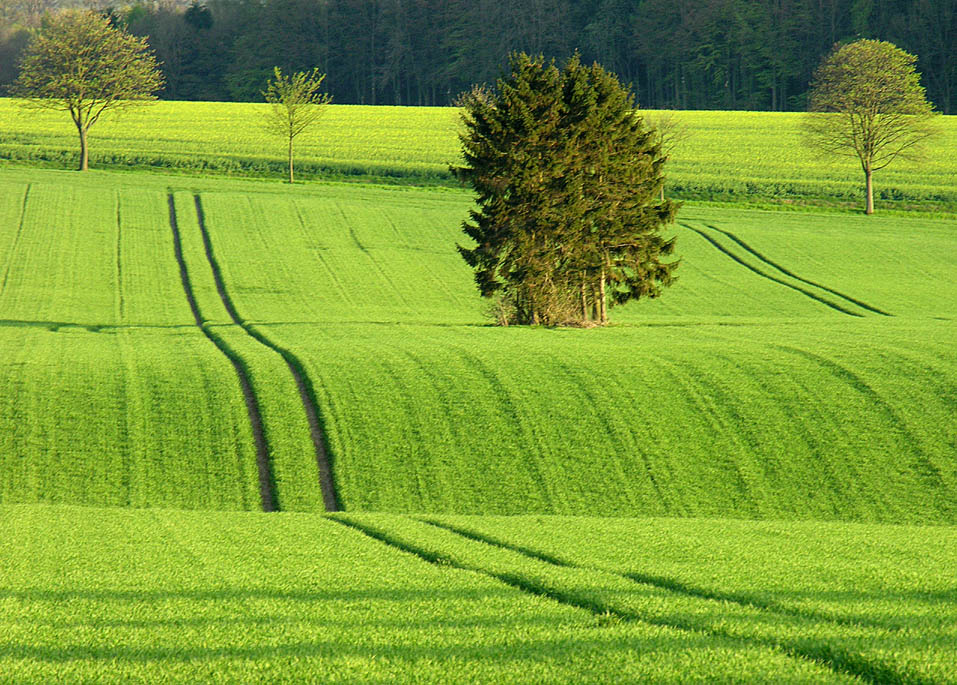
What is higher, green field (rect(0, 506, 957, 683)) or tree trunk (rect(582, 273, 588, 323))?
tree trunk (rect(582, 273, 588, 323))

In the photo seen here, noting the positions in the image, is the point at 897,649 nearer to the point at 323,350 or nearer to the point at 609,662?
the point at 609,662

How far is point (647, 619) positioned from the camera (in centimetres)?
959

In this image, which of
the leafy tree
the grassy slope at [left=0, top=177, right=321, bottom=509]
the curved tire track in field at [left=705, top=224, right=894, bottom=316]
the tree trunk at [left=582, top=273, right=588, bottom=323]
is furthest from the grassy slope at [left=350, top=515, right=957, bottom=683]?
the leafy tree

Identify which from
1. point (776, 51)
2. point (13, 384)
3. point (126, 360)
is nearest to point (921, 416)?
point (126, 360)

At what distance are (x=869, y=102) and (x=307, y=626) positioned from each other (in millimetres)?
66973

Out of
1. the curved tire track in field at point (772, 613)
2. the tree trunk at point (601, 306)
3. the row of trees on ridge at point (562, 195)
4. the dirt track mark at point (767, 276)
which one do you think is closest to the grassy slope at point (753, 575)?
the curved tire track in field at point (772, 613)

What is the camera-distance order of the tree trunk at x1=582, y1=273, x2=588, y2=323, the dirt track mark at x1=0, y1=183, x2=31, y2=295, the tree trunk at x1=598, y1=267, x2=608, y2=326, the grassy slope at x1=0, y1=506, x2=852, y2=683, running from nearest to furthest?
the grassy slope at x1=0, y1=506, x2=852, y2=683 → the tree trunk at x1=582, y1=273, x2=588, y2=323 → the tree trunk at x1=598, y1=267, x2=608, y2=326 → the dirt track mark at x1=0, y1=183, x2=31, y2=295

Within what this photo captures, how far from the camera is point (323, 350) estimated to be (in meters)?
29.7

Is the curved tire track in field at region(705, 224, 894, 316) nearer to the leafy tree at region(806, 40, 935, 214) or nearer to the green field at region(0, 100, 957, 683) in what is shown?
the green field at region(0, 100, 957, 683)

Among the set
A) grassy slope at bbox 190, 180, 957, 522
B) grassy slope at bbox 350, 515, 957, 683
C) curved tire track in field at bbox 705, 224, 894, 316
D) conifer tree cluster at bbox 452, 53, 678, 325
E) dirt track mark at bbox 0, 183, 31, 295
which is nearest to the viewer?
grassy slope at bbox 350, 515, 957, 683

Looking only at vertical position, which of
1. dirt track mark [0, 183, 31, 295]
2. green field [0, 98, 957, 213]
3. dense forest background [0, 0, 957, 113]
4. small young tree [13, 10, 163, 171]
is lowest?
dirt track mark [0, 183, 31, 295]

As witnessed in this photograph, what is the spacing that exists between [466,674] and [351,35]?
147 metres

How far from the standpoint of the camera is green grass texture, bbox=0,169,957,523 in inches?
827

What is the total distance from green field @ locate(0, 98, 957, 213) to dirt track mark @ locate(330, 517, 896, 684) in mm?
60273
